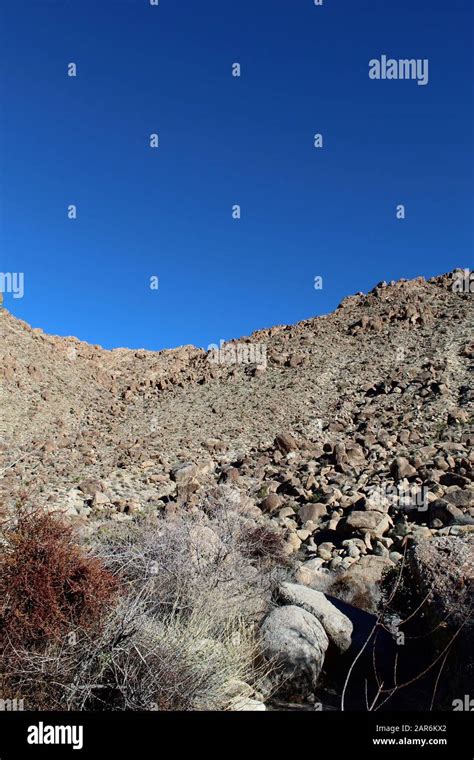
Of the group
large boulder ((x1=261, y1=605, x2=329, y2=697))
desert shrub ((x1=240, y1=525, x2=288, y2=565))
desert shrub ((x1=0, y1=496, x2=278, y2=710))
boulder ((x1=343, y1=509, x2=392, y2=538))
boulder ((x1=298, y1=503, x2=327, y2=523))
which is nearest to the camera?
desert shrub ((x1=0, y1=496, x2=278, y2=710))

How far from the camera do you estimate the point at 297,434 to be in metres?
17.5

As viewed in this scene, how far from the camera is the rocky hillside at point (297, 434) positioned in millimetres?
8570


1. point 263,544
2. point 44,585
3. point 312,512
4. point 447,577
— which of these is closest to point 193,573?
point 44,585

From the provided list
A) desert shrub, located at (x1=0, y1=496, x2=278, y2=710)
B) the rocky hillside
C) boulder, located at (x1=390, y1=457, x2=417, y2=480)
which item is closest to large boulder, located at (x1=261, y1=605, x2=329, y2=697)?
the rocky hillside

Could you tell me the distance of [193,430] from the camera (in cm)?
1894

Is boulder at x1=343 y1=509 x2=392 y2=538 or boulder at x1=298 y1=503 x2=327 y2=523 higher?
boulder at x1=298 y1=503 x2=327 y2=523

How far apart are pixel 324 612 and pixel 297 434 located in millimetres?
12043

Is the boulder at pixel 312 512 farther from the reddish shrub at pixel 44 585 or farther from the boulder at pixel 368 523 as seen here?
the reddish shrub at pixel 44 585

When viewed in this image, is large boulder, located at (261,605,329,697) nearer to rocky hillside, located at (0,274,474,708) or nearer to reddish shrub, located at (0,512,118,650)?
rocky hillside, located at (0,274,474,708)

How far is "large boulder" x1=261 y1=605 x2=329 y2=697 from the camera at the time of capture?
4.69 metres

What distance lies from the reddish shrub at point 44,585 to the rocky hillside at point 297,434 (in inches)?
15.1

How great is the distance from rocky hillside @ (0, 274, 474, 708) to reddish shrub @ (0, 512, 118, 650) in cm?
38

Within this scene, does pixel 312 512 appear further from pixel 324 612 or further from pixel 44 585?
pixel 44 585

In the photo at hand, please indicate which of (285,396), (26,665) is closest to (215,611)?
(26,665)
